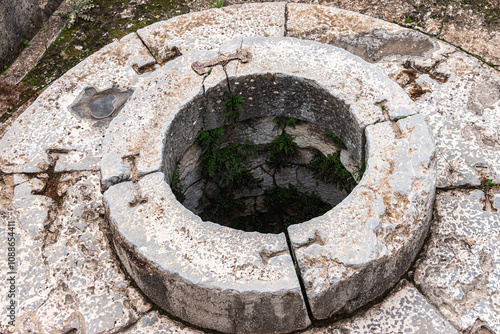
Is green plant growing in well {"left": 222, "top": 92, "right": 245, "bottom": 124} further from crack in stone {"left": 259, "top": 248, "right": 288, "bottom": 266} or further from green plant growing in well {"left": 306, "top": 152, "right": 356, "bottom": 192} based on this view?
crack in stone {"left": 259, "top": 248, "right": 288, "bottom": 266}

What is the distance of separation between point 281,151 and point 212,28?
3.83 ft

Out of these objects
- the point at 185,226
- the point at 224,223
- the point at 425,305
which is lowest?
the point at 224,223

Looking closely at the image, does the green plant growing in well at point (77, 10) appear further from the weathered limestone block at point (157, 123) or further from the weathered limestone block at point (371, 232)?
the weathered limestone block at point (371, 232)

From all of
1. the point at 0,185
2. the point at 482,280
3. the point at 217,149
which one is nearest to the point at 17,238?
the point at 0,185

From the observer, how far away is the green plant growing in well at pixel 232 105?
3.35 meters

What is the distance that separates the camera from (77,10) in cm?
455

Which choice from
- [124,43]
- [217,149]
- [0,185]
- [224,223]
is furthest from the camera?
[224,223]

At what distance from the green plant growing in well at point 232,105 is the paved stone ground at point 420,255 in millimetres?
742

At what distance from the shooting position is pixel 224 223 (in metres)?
4.44

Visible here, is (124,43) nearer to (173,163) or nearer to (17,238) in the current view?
(173,163)

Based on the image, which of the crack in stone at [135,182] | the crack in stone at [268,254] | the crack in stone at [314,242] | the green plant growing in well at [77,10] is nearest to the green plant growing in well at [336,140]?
the crack in stone at [314,242]

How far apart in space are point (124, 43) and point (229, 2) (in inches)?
48.9

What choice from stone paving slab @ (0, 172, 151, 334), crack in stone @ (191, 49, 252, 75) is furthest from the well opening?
stone paving slab @ (0, 172, 151, 334)

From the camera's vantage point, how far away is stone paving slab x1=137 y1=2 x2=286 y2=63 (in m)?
3.82
